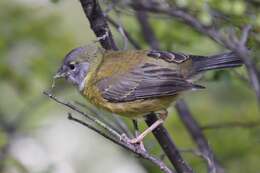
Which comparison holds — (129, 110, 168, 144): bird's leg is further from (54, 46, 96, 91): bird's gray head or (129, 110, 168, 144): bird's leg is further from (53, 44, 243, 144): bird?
(54, 46, 96, 91): bird's gray head

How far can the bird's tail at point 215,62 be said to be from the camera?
15.5ft

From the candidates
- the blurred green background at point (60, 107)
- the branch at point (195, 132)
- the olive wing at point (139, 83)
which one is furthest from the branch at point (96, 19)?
the branch at point (195, 132)

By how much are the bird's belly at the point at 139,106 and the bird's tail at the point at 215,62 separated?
27cm

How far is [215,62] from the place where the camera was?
489cm

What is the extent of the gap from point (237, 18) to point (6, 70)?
2769mm

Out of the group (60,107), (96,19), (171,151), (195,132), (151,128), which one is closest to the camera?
(96,19)

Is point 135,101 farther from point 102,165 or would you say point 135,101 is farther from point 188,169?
point 102,165

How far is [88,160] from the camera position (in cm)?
839

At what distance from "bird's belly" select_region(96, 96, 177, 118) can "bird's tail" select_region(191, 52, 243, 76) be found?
27cm

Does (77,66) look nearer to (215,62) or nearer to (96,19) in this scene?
(215,62)

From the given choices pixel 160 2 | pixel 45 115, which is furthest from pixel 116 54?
pixel 45 115

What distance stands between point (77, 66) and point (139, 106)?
0.67 metres

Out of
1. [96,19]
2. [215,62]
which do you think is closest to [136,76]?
[215,62]

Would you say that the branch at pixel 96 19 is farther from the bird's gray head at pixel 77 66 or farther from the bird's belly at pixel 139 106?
the bird's gray head at pixel 77 66
